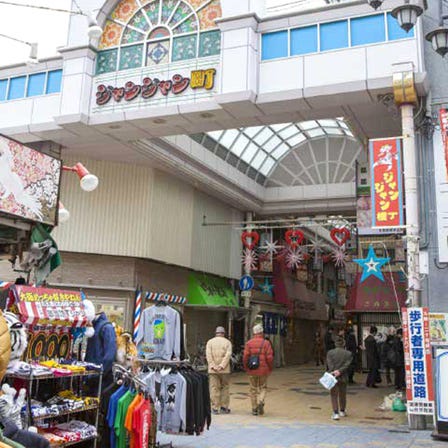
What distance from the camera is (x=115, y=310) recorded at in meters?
16.0

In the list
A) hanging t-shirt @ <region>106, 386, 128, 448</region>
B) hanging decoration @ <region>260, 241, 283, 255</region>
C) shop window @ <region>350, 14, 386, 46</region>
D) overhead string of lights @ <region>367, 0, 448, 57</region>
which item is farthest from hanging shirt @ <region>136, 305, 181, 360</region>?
hanging decoration @ <region>260, 241, 283, 255</region>

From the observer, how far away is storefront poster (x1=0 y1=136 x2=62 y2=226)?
6008 millimetres

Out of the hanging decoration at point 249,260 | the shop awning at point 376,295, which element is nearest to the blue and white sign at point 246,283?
the hanging decoration at point 249,260

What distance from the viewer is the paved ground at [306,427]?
26.4 ft

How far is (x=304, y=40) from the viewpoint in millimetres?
12055

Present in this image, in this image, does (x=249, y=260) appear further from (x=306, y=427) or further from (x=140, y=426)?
(x=140, y=426)

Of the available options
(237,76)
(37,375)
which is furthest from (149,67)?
(37,375)

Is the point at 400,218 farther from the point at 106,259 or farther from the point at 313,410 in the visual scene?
the point at 106,259

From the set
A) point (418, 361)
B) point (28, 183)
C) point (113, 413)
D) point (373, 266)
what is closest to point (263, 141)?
point (373, 266)

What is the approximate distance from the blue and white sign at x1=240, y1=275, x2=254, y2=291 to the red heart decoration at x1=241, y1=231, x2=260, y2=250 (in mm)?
1226

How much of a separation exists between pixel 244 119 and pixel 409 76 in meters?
4.18

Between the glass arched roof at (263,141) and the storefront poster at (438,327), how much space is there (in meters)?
10.6

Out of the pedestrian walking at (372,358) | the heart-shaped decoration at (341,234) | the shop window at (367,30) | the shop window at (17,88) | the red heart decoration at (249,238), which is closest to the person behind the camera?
the shop window at (367,30)

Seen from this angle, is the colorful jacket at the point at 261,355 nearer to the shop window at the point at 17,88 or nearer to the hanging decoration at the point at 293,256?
the hanging decoration at the point at 293,256
